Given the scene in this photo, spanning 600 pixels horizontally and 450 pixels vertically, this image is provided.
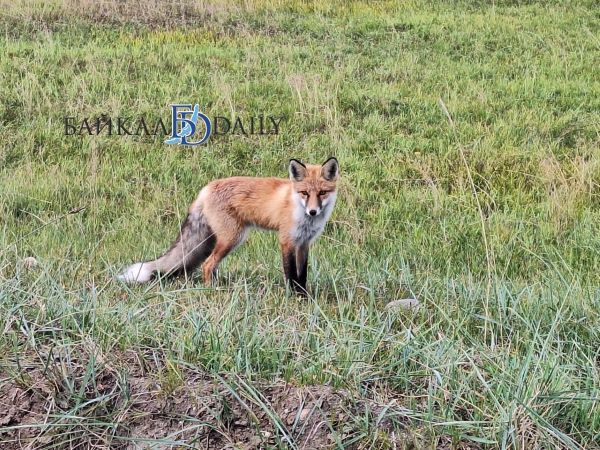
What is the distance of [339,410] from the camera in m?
2.27

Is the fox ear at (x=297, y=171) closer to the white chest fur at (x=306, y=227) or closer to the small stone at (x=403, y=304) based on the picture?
the white chest fur at (x=306, y=227)

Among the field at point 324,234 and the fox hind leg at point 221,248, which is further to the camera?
the fox hind leg at point 221,248

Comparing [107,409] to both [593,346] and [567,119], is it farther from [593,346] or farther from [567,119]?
[567,119]

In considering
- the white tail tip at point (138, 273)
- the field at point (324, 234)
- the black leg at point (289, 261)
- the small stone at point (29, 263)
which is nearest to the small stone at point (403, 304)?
the field at point (324, 234)

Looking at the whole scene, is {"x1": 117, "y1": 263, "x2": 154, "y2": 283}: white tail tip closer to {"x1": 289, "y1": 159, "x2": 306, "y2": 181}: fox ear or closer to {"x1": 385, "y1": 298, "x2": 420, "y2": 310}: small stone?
{"x1": 289, "y1": 159, "x2": 306, "y2": 181}: fox ear

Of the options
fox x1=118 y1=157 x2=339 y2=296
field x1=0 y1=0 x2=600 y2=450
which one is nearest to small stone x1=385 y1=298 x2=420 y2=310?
field x1=0 y1=0 x2=600 y2=450

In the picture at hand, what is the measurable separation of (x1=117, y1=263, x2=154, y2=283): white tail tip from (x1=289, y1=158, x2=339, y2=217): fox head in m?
0.85

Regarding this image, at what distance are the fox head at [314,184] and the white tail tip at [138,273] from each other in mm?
854

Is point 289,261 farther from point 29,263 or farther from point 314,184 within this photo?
point 29,263

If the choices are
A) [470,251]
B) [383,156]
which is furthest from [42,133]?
[470,251]

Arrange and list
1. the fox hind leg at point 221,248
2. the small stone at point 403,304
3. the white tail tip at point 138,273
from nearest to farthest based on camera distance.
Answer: the small stone at point 403,304, the white tail tip at point 138,273, the fox hind leg at point 221,248

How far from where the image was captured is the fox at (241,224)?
13.5 ft

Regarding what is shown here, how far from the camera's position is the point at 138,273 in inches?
151

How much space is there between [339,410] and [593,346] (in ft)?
3.94
